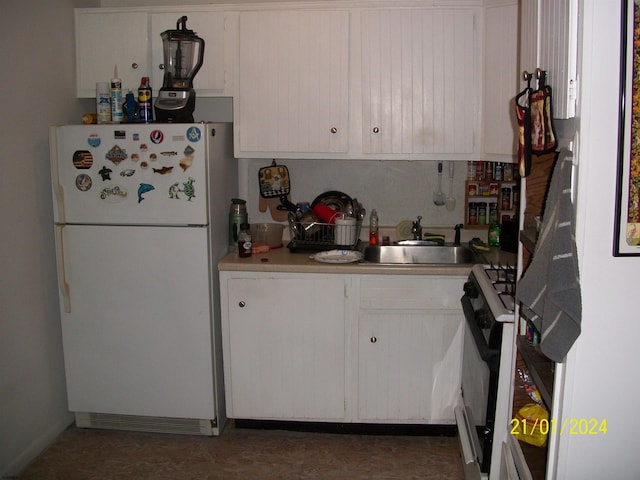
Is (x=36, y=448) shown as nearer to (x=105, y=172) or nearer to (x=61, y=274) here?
(x=61, y=274)

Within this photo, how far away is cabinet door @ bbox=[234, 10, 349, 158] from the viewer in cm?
311

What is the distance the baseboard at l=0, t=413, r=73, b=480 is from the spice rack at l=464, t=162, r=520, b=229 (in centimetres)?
236

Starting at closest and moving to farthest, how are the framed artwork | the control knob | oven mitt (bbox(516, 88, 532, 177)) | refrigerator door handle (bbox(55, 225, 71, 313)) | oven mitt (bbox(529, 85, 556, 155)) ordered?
1. the framed artwork
2. oven mitt (bbox(529, 85, 556, 155))
3. oven mitt (bbox(516, 88, 532, 177))
4. the control knob
5. refrigerator door handle (bbox(55, 225, 71, 313))

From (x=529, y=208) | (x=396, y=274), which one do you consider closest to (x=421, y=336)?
(x=396, y=274)

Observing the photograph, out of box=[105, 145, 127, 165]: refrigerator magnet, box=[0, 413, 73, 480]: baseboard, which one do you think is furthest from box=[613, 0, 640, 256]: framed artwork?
box=[0, 413, 73, 480]: baseboard

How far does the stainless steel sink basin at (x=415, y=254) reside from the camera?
11.1 feet

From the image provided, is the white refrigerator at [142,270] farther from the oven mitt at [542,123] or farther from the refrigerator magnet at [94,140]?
the oven mitt at [542,123]

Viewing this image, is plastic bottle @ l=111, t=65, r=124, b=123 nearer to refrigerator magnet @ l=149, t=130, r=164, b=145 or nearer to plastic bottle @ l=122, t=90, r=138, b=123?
plastic bottle @ l=122, t=90, r=138, b=123

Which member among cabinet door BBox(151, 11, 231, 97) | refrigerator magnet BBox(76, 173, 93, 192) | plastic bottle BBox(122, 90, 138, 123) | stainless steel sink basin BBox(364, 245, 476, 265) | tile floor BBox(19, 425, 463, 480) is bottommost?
tile floor BBox(19, 425, 463, 480)

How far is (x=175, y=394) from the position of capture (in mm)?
3084

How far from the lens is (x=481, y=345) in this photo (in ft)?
7.34

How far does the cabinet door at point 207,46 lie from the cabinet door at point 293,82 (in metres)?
0.09

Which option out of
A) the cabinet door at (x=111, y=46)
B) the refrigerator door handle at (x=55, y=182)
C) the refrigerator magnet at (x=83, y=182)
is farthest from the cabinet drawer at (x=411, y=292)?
the cabinet door at (x=111, y=46)

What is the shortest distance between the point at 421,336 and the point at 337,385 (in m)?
0.48
